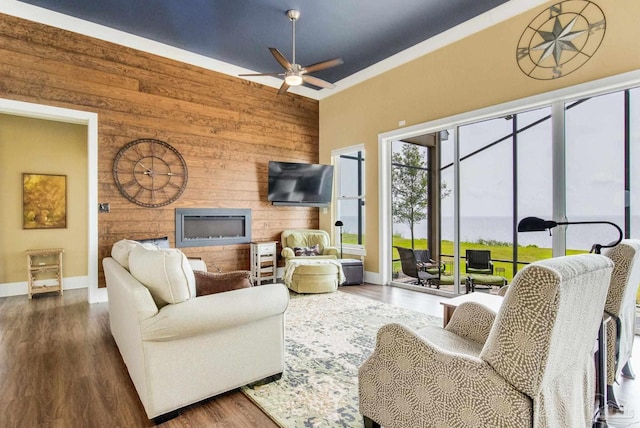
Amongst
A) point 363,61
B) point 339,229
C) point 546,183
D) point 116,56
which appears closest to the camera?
point 546,183

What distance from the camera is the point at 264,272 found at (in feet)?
18.9

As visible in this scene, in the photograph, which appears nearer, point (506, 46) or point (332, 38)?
point (506, 46)

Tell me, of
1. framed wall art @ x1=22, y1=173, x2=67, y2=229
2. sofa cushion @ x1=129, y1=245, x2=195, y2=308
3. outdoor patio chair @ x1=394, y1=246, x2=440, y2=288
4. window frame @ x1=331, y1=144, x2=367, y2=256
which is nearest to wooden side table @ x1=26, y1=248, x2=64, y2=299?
framed wall art @ x1=22, y1=173, x2=67, y2=229

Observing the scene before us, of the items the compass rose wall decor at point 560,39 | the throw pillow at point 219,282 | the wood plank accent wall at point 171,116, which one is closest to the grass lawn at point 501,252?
the compass rose wall decor at point 560,39

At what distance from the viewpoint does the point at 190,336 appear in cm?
195

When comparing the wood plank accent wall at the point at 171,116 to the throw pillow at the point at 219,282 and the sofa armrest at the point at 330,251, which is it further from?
the throw pillow at the point at 219,282

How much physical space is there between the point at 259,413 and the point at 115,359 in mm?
1532

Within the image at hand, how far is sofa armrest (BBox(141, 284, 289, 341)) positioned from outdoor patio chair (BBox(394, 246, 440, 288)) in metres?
3.15

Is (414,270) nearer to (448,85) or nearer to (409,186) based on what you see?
(409,186)

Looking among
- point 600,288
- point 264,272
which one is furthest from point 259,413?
point 264,272

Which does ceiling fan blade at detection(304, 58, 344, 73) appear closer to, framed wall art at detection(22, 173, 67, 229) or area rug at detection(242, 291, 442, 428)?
area rug at detection(242, 291, 442, 428)

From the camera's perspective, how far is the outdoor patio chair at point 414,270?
16.3ft

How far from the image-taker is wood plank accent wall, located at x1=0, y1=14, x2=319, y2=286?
416cm

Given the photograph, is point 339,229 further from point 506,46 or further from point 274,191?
point 506,46
